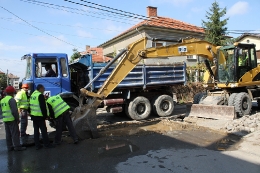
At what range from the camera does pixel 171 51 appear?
884cm

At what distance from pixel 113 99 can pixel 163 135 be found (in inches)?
116

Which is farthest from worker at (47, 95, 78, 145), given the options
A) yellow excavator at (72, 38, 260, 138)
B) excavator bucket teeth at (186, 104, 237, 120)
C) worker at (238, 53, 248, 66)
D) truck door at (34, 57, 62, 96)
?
worker at (238, 53, 248, 66)

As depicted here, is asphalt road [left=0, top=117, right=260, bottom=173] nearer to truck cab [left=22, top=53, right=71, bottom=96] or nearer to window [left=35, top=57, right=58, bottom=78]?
truck cab [left=22, top=53, right=71, bottom=96]

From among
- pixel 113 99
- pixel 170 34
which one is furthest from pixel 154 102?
pixel 170 34

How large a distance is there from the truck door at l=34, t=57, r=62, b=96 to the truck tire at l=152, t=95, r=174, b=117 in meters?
4.05

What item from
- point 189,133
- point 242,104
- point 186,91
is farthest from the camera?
point 186,91

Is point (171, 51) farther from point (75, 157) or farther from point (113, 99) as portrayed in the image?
point (75, 157)

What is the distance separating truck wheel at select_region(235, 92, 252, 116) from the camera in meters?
9.38

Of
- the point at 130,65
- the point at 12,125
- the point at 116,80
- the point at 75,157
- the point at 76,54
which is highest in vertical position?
the point at 76,54

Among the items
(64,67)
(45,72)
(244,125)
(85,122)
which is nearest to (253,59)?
(244,125)

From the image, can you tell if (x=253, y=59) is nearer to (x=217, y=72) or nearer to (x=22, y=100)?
(x=217, y=72)

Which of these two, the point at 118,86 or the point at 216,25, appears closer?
the point at 118,86

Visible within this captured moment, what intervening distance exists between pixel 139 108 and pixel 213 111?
2.87 m

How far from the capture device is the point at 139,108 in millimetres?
9984
